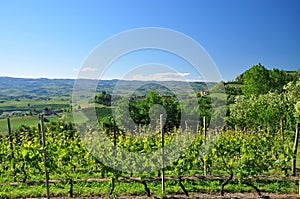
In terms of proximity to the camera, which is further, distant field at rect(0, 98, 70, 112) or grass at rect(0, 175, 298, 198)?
distant field at rect(0, 98, 70, 112)

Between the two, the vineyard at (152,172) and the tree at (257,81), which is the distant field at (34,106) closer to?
the tree at (257,81)

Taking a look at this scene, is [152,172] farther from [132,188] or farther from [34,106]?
[34,106]

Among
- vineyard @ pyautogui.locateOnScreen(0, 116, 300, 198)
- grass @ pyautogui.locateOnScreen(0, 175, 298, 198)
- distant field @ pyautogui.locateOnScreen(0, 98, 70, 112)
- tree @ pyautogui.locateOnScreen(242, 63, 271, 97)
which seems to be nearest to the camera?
vineyard @ pyautogui.locateOnScreen(0, 116, 300, 198)

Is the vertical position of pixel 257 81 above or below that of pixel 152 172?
above

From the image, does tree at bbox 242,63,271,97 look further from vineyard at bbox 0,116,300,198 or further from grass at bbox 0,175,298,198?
grass at bbox 0,175,298,198

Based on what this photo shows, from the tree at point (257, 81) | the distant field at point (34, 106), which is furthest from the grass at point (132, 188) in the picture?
the distant field at point (34, 106)

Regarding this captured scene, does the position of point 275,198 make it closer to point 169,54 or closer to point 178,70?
point 178,70

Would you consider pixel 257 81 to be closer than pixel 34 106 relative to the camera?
Yes

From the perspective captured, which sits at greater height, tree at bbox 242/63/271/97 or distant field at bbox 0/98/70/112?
tree at bbox 242/63/271/97

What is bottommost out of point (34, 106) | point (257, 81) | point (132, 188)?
point (132, 188)

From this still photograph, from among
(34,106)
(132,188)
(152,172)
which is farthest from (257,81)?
(34,106)

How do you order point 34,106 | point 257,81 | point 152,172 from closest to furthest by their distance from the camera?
point 152,172
point 257,81
point 34,106

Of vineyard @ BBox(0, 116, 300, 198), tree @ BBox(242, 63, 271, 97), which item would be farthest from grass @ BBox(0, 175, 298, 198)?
tree @ BBox(242, 63, 271, 97)

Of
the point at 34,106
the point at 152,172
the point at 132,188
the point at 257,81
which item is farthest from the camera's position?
the point at 34,106
